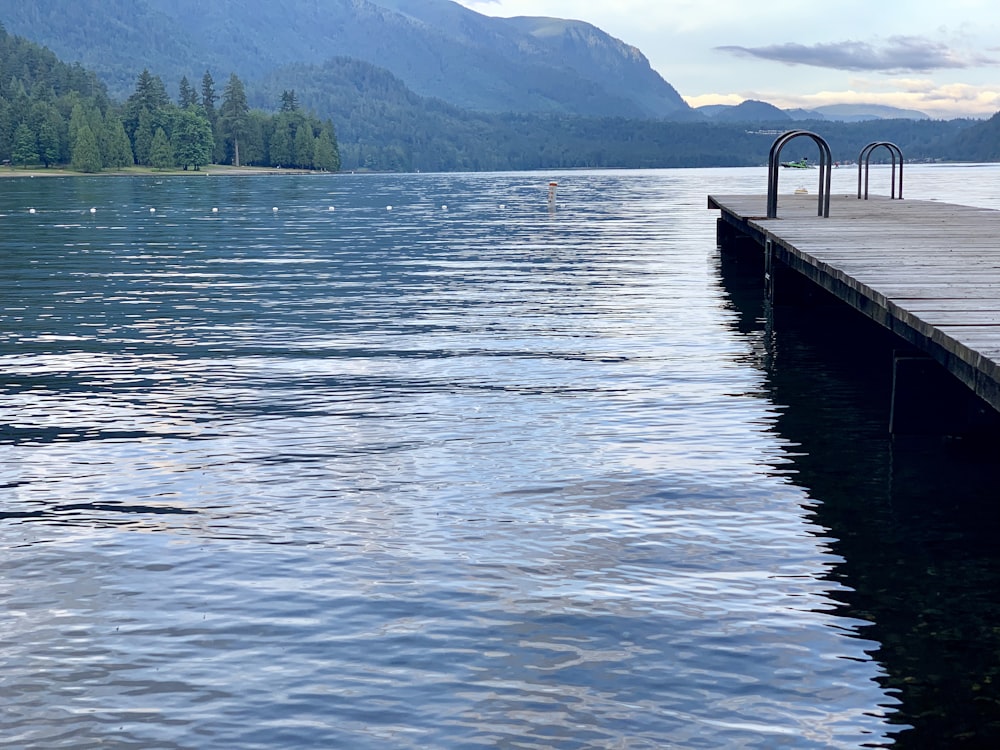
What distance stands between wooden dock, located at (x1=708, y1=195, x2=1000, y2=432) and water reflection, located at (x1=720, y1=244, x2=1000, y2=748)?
0.99 metres

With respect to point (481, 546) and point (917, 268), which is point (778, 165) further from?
point (481, 546)

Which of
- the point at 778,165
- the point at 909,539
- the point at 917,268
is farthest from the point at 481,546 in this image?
the point at 778,165

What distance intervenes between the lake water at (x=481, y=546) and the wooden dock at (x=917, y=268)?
51.0 inches

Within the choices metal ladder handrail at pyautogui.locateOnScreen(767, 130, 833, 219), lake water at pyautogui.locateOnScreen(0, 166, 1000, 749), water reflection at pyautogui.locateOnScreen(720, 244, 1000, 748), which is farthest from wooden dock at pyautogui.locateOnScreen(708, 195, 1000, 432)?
lake water at pyautogui.locateOnScreen(0, 166, 1000, 749)

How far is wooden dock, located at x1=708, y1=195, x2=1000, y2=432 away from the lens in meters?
10.5

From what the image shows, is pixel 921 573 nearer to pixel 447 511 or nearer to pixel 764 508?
pixel 764 508

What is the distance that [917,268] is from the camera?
1605cm

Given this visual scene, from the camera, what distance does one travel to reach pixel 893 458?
495 inches

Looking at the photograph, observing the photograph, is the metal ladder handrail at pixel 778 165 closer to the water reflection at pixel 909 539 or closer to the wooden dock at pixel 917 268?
the wooden dock at pixel 917 268

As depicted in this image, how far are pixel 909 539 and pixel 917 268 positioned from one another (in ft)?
23.1

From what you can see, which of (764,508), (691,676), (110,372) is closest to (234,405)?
(110,372)

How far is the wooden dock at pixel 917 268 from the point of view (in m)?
10.5

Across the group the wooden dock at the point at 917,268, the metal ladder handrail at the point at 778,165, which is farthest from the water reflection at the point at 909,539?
the metal ladder handrail at the point at 778,165

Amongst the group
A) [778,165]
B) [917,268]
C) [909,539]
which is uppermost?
[778,165]
